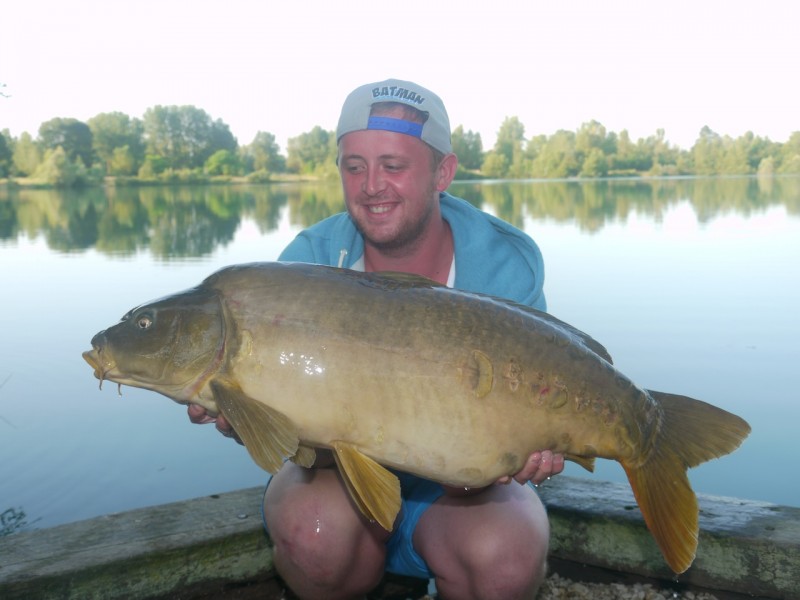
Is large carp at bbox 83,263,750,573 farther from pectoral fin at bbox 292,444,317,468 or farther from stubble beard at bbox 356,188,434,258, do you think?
stubble beard at bbox 356,188,434,258

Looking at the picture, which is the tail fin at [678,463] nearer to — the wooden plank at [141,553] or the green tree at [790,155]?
the wooden plank at [141,553]

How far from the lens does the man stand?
2271 millimetres

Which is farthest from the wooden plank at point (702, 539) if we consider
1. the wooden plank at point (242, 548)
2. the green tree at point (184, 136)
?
the green tree at point (184, 136)

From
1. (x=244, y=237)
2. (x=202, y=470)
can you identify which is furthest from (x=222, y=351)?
(x=244, y=237)

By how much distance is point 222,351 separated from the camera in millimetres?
1973

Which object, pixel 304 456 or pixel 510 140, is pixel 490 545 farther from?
pixel 510 140

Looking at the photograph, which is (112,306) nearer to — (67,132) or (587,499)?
(587,499)

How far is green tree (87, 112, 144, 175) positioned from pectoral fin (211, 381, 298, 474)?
71497 millimetres

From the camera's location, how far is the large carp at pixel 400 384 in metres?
1.90

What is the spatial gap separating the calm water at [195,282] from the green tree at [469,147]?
170 feet

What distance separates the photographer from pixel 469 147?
7131cm

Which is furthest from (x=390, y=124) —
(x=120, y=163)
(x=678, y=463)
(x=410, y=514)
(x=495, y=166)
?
(x=120, y=163)

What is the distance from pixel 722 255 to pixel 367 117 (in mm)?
11745

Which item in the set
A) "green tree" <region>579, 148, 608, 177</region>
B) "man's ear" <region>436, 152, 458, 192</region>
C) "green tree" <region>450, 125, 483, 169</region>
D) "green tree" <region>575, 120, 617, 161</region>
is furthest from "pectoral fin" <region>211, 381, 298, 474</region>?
"green tree" <region>575, 120, 617, 161</region>
